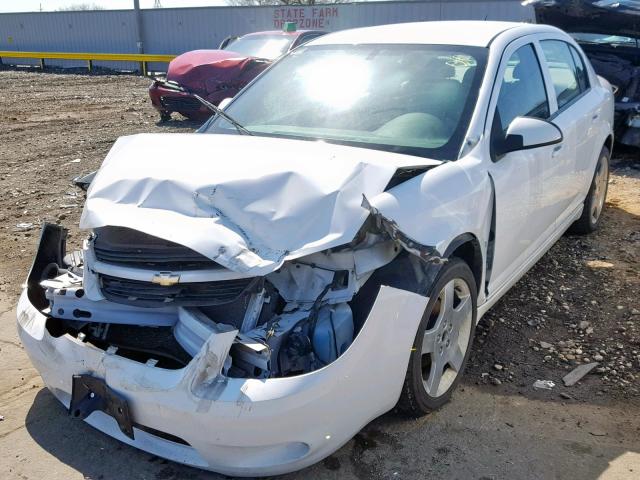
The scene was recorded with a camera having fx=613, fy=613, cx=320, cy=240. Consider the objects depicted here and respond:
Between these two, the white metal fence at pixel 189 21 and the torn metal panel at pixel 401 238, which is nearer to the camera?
the torn metal panel at pixel 401 238

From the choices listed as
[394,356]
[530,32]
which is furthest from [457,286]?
[530,32]

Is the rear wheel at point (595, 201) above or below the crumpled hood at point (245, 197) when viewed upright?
below

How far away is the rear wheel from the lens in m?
5.16

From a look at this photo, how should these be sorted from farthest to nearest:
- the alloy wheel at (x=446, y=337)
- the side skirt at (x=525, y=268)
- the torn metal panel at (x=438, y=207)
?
the side skirt at (x=525, y=268) < the alloy wheel at (x=446, y=337) < the torn metal panel at (x=438, y=207)

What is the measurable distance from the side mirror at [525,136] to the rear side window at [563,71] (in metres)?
1.15

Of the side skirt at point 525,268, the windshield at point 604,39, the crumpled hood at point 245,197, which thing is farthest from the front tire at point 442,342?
the windshield at point 604,39

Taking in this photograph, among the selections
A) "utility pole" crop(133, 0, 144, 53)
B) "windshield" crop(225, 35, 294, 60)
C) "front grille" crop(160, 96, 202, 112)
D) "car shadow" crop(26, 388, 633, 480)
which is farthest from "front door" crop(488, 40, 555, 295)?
"utility pole" crop(133, 0, 144, 53)

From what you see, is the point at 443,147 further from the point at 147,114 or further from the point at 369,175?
the point at 147,114

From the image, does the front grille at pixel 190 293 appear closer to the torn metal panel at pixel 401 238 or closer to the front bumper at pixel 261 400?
the front bumper at pixel 261 400

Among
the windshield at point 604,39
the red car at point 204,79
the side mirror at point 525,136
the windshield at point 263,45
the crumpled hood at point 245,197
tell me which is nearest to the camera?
the crumpled hood at point 245,197

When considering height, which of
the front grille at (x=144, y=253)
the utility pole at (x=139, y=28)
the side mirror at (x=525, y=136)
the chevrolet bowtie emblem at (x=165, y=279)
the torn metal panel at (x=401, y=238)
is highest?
the side mirror at (x=525, y=136)

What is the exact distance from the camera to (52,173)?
297 inches

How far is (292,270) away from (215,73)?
845 centimetres

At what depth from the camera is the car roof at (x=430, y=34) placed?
368cm
